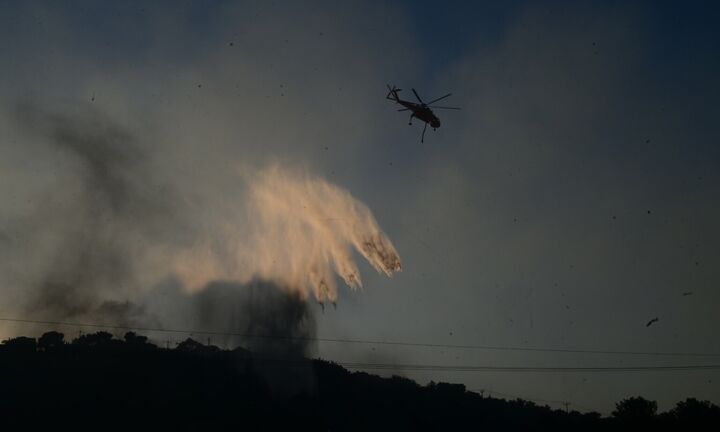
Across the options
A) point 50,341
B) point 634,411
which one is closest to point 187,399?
point 50,341

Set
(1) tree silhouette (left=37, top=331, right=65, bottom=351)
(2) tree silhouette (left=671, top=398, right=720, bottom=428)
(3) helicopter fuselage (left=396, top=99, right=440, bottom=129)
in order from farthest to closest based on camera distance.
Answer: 1. (1) tree silhouette (left=37, top=331, right=65, bottom=351)
2. (2) tree silhouette (left=671, top=398, right=720, bottom=428)
3. (3) helicopter fuselage (left=396, top=99, right=440, bottom=129)

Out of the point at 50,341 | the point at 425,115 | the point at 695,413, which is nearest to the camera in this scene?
the point at 425,115

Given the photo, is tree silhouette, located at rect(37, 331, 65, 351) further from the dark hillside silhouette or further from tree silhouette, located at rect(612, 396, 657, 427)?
tree silhouette, located at rect(612, 396, 657, 427)

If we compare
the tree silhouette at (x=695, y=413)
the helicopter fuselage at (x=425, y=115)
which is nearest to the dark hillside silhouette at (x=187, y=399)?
the tree silhouette at (x=695, y=413)

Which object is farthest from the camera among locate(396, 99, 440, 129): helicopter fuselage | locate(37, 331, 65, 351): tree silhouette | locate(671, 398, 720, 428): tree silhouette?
locate(37, 331, 65, 351): tree silhouette

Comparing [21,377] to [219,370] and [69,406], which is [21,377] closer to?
[69,406]

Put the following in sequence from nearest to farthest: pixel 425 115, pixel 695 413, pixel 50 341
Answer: pixel 425 115
pixel 695 413
pixel 50 341

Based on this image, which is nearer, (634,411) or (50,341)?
(634,411)

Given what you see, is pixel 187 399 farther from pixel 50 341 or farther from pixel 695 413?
pixel 695 413

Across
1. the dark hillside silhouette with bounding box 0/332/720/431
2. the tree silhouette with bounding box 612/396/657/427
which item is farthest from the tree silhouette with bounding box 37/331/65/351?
the tree silhouette with bounding box 612/396/657/427

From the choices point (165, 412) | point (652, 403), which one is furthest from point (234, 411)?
point (652, 403)
